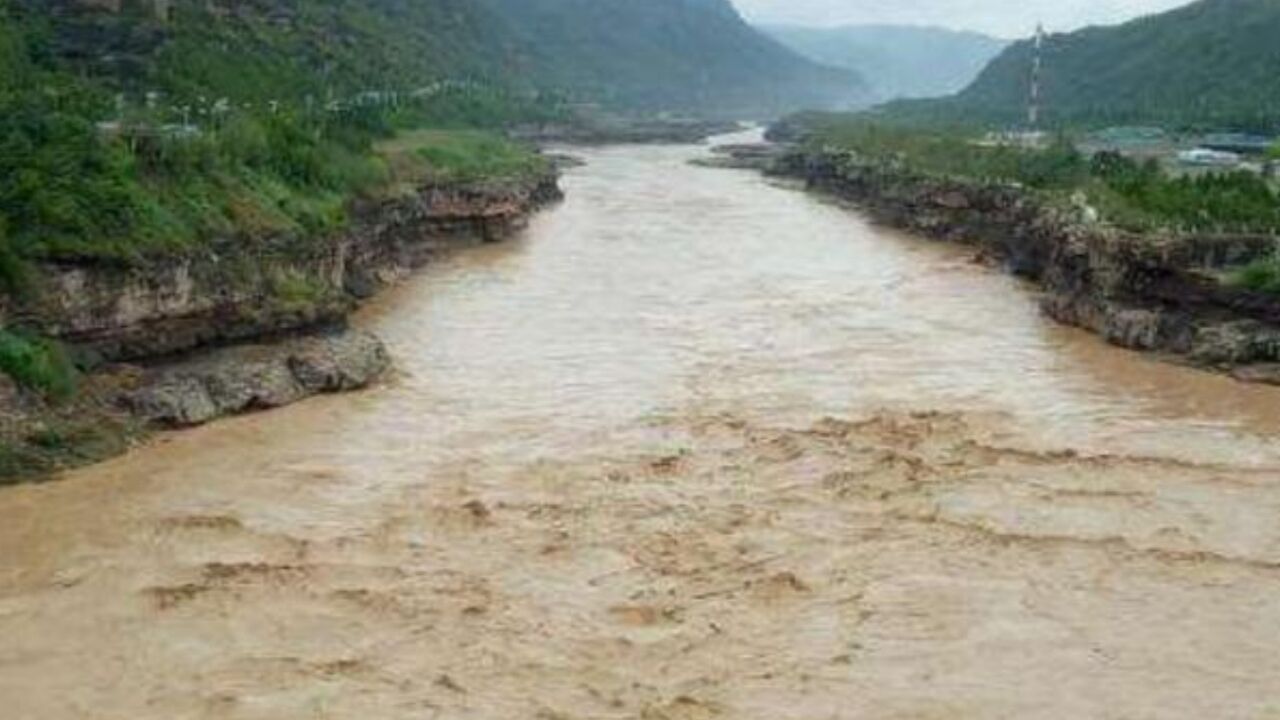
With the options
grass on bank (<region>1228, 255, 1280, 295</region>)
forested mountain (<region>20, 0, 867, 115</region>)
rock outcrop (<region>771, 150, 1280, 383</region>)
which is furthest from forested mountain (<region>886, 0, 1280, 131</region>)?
grass on bank (<region>1228, 255, 1280, 295</region>)

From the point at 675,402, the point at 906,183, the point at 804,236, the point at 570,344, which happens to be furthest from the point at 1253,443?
the point at 906,183

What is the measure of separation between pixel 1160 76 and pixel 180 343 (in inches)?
3634

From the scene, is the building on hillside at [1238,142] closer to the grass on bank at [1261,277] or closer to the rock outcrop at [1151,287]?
the rock outcrop at [1151,287]

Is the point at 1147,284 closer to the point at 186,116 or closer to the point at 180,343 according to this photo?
the point at 180,343

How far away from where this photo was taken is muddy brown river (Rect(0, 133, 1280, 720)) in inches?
760

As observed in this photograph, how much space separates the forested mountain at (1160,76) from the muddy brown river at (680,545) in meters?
51.7

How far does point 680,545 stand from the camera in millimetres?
24188

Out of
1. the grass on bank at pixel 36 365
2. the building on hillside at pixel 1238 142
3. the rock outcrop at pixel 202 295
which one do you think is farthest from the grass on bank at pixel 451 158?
the building on hillside at pixel 1238 142

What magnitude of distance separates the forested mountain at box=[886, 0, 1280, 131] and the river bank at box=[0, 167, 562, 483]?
55485 millimetres

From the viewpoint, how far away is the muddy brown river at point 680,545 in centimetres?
1930

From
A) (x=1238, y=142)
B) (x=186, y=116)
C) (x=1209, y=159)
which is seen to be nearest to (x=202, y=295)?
(x=186, y=116)

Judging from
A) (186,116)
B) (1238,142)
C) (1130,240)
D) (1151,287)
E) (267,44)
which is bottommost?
(1151,287)

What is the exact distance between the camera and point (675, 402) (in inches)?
1329

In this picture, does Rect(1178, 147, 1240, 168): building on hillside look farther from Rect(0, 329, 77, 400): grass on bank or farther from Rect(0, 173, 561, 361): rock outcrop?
Rect(0, 329, 77, 400): grass on bank
